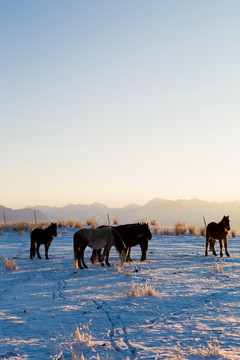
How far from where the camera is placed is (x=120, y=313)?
6355mm

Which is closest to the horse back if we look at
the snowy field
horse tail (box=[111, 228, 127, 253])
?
the snowy field

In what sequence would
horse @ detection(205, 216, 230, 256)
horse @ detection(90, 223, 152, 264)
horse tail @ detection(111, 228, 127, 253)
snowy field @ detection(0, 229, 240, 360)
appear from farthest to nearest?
horse @ detection(205, 216, 230, 256) → horse @ detection(90, 223, 152, 264) → horse tail @ detection(111, 228, 127, 253) → snowy field @ detection(0, 229, 240, 360)

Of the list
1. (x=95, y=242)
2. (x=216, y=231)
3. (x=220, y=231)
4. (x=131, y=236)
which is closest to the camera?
(x=95, y=242)

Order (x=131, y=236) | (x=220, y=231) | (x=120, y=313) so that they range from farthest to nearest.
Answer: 1. (x=220, y=231)
2. (x=131, y=236)
3. (x=120, y=313)

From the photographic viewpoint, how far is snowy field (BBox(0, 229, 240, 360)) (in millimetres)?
4762

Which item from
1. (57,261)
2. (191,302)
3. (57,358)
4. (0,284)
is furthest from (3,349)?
(57,261)

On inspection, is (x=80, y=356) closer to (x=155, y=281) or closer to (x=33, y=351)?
(x=33, y=351)

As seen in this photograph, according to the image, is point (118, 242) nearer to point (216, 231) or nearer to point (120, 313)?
point (216, 231)

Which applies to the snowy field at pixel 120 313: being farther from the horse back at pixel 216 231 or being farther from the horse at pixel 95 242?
the horse back at pixel 216 231

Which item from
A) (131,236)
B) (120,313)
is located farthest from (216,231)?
(120,313)

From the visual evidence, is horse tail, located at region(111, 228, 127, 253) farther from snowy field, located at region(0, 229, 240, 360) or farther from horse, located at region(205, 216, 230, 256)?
horse, located at region(205, 216, 230, 256)

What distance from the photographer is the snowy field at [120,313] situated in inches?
187

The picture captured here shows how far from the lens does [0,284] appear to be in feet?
31.1

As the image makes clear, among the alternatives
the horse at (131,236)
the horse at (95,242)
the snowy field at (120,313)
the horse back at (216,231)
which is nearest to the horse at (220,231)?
the horse back at (216,231)
